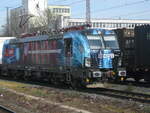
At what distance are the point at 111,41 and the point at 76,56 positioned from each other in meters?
2.13

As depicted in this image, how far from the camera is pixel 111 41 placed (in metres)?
19.0

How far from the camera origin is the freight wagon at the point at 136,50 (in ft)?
70.3

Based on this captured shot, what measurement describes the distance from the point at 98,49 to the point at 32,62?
7140mm

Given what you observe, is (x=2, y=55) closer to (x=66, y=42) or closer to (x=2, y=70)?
(x=2, y=70)

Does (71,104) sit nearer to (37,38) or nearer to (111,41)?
(111,41)

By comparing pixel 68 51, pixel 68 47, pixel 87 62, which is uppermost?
pixel 68 47

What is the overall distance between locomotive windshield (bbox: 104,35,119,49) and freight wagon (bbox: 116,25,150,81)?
2.92m

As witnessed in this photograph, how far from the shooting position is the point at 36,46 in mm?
23141

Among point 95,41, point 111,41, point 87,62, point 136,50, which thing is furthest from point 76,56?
point 136,50

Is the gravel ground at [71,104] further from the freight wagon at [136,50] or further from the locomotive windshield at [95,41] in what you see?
the freight wagon at [136,50]

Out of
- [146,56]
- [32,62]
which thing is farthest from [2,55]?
[146,56]

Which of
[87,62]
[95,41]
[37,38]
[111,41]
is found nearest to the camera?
[87,62]

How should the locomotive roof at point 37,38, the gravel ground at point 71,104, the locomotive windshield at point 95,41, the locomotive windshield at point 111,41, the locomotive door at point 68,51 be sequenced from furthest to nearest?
the locomotive roof at point 37,38 < the locomotive door at point 68,51 < the locomotive windshield at point 111,41 < the locomotive windshield at point 95,41 < the gravel ground at point 71,104

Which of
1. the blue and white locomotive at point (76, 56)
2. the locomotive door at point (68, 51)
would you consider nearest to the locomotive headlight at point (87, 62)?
Answer: the blue and white locomotive at point (76, 56)
